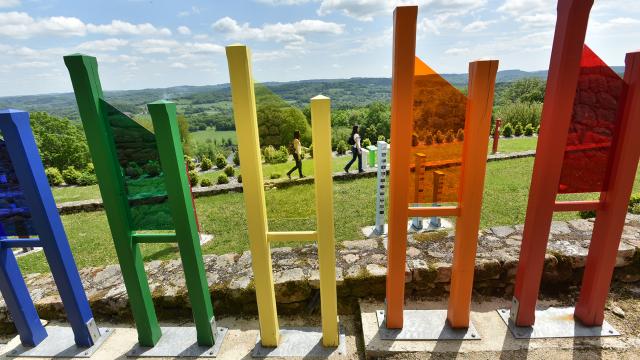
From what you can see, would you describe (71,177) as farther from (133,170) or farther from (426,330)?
(426,330)

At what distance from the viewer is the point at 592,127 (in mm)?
2387

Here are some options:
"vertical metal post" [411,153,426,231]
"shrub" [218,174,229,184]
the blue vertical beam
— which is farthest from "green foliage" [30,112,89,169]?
"vertical metal post" [411,153,426,231]

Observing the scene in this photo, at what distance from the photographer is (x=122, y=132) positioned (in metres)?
2.34

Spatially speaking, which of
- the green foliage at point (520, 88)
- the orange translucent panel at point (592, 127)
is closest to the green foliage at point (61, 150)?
the orange translucent panel at point (592, 127)

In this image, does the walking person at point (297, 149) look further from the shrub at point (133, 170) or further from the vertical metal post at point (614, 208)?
the vertical metal post at point (614, 208)

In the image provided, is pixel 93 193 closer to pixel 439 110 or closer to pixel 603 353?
pixel 439 110

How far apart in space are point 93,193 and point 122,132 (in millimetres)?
9911

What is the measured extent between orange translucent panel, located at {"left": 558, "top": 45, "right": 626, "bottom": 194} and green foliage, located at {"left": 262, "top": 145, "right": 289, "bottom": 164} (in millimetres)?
2089

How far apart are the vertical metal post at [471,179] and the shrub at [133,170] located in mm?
2415

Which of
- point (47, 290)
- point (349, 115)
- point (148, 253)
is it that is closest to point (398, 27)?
point (47, 290)

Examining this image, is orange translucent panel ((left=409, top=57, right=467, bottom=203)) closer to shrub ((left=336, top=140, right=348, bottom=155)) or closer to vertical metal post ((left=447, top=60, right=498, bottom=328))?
vertical metal post ((left=447, top=60, right=498, bottom=328))

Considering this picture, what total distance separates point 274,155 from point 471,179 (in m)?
1.49

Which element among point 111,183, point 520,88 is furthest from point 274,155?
point 520,88

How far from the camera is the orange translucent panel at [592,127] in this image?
229 centimetres
